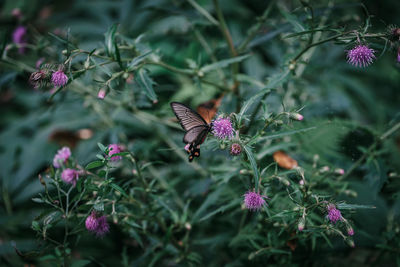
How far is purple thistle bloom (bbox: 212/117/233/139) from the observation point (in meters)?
1.10

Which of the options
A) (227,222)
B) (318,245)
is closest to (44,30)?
(227,222)

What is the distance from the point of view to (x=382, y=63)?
2.97 meters

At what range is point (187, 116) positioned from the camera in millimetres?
1141

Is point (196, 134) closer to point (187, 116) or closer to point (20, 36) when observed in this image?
point (187, 116)

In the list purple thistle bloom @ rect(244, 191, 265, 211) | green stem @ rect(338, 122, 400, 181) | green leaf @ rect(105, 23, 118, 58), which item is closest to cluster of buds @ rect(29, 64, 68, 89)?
green leaf @ rect(105, 23, 118, 58)

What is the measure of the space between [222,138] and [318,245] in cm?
82

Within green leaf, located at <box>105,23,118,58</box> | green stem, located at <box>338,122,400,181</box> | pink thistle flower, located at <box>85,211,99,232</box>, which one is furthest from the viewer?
green stem, located at <box>338,122,400,181</box>

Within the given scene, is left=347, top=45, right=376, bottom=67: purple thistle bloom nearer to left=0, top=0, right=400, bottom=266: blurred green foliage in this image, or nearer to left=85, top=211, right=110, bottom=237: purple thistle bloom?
left=0, top=0, right=400, bottom=266: blurred green foliage

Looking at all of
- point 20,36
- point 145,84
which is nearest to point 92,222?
point 145,84

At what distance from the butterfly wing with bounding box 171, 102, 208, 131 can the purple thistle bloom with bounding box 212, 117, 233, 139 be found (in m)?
0.05

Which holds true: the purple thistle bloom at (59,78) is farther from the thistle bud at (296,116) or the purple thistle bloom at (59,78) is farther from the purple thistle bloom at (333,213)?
the purple thistle bloom at (333,213)

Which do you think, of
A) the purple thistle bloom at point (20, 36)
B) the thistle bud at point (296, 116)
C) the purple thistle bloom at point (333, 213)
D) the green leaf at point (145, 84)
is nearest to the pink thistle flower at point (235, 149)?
the thistle bud at point (296, 116)

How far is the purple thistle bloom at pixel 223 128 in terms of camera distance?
3.59ft

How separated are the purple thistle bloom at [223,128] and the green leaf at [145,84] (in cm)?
36
